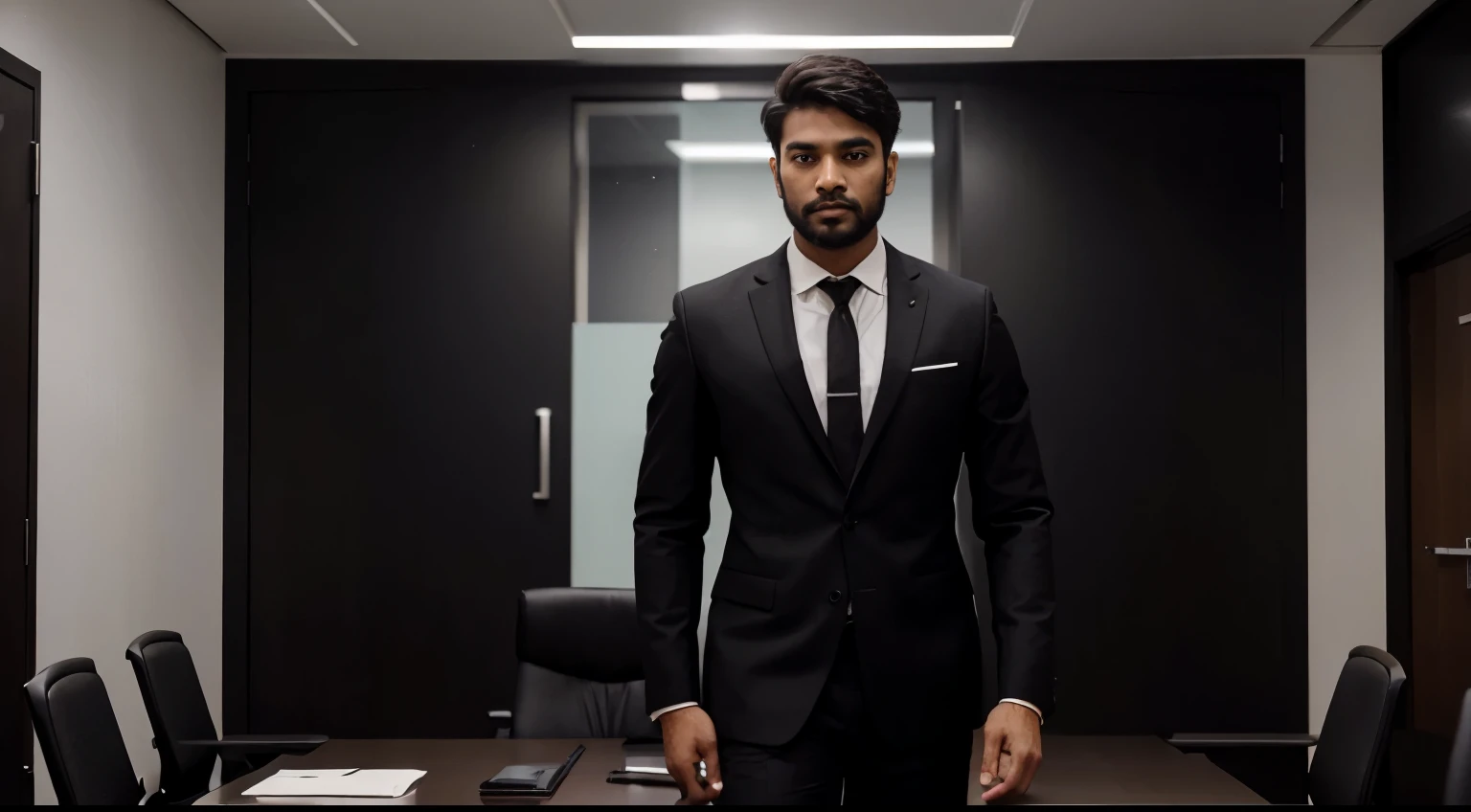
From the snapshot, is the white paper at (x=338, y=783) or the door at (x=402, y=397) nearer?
the white paper at (x=338, y=783)

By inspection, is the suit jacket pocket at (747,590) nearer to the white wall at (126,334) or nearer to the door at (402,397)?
the white wall at (126,334)

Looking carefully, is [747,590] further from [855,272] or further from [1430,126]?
[1430,126]

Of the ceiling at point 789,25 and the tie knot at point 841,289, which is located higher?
the ceiling at point 789,25

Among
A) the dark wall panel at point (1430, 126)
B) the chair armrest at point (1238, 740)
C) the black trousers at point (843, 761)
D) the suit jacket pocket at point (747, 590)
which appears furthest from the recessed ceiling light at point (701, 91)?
the black trousers at point (843, 761)

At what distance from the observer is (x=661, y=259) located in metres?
4.20

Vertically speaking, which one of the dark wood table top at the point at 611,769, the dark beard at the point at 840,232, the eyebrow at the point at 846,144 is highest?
the eyebrow at the point at 846,144

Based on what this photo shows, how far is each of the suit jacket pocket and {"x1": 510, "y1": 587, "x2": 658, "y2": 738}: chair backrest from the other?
157cm

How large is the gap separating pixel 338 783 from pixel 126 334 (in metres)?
2.00

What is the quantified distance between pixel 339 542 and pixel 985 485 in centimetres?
320

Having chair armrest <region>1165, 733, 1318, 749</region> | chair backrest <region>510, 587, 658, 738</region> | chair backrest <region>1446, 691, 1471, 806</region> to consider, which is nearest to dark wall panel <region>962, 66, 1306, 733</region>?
chair armrest <region>1165, 733, 1318, 749</region>

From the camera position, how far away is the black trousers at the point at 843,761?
4.58ft

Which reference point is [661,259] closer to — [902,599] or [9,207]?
[9,207]

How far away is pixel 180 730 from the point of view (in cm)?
268

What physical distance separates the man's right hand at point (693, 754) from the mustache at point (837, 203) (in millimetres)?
657
